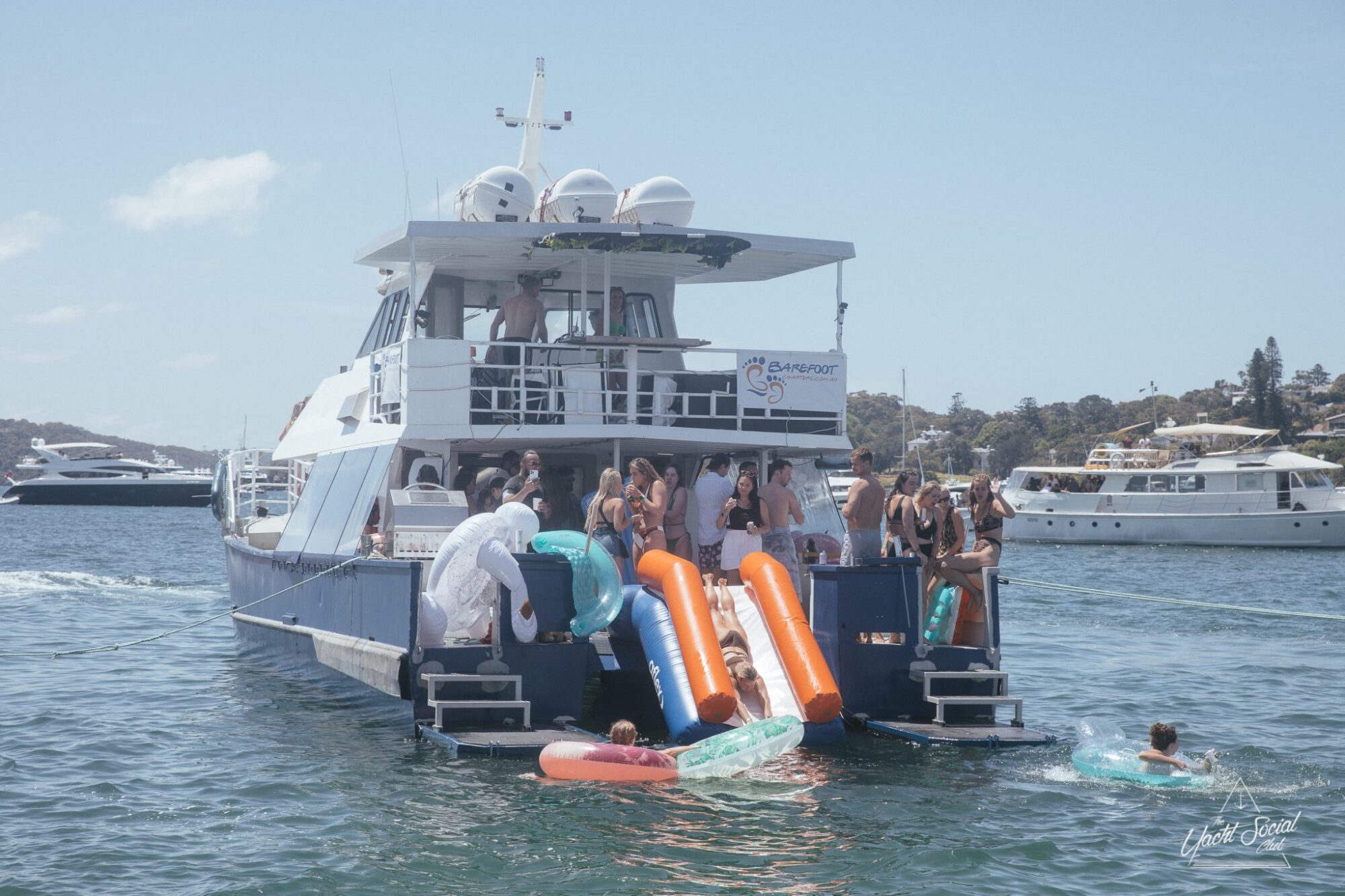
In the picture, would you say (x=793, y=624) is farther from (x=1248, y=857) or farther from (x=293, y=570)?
(x=293, y=570)

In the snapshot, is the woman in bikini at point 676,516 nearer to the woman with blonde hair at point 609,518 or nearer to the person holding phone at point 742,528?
the person holding phone at point 742,528

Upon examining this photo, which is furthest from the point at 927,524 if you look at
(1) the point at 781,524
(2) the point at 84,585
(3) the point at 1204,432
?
(3) the point at 1204,432

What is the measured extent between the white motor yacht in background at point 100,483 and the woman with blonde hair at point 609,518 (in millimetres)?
97025

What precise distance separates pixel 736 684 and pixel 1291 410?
10984 cm

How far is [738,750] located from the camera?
10.3 meters

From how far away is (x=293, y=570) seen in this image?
612 inches

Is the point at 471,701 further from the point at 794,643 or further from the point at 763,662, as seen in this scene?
the point at 794,643

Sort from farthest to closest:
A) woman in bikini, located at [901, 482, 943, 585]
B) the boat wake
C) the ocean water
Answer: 1. the boat wake
2. woman in bikini, located at [901, 482, 943, 585]
3. the ocean water

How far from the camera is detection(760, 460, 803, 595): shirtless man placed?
42.9 ft

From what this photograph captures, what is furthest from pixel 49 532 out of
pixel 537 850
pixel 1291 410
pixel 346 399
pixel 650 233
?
pixel 1291 410

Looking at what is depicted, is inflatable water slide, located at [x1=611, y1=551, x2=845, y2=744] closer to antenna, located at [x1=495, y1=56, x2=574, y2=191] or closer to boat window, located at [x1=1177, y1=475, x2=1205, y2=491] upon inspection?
antenna, located at [x1=495, y1=56, x2=574, y2=191]

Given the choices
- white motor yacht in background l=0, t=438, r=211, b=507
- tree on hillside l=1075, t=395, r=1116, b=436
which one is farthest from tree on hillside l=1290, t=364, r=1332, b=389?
white motor yacht in background l=0, t=438, r=211, b=507

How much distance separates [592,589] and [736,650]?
139 centimetres

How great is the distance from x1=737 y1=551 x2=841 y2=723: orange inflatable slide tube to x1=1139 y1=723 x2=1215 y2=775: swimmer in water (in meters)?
2.53
